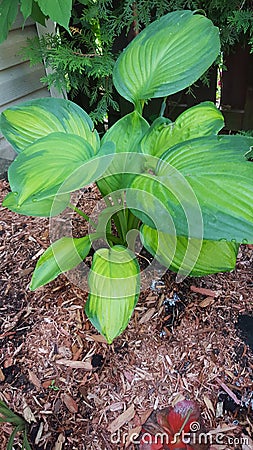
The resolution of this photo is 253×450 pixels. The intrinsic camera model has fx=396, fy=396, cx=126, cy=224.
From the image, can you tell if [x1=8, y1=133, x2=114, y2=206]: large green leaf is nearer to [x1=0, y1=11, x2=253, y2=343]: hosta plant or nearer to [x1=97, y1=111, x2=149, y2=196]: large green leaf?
[x1=0, y1=11, x2=253, y2=343]: hosta plant

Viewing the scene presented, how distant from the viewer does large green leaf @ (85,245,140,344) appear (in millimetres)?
831

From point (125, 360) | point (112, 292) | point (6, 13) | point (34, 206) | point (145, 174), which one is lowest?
point (125, 360)

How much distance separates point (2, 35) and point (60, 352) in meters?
1.05

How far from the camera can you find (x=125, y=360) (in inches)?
40.0

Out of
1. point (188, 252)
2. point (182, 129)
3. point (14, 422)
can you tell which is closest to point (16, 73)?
point (182, 129)

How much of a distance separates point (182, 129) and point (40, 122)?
0.34 m

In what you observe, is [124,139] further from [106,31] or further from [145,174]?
[106,31]

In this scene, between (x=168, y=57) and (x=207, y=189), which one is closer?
(x=207, y=189)

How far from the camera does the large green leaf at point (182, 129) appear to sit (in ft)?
3.00

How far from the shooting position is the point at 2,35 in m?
1.34

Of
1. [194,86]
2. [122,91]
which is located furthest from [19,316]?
[194,86]

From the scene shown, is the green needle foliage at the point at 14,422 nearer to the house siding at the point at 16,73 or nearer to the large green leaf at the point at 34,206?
the large green leaf at the point at 34,206

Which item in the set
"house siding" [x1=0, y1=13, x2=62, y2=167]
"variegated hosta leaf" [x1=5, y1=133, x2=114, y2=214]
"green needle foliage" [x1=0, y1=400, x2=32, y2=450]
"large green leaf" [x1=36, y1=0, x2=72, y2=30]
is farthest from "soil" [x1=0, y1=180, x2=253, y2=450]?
"house siding" [x1=0, y1=13, x2=62, y2=167]

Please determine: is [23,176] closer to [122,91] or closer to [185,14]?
[122,91]
